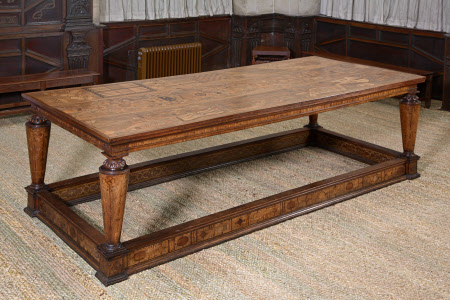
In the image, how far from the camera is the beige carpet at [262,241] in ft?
11.0

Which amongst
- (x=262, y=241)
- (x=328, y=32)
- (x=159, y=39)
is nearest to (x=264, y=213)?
(x=262, y=241)

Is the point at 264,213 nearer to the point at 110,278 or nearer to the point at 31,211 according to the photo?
the point at 110,278

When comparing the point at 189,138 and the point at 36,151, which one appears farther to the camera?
the point at 36,151

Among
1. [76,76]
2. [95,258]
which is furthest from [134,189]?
[76,76]

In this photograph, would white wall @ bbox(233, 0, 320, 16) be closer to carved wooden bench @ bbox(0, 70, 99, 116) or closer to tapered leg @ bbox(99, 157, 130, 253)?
carved wooden bench @ bbox(0, 70, 99, 116)

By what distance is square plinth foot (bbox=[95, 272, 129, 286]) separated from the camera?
337 centimetres

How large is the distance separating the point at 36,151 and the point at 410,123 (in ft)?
8.93

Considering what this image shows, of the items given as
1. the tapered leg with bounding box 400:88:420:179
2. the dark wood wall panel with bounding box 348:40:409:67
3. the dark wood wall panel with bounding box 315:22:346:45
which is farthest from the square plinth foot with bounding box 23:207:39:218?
the dark wood wall panel with bounding box 315:22:346:45

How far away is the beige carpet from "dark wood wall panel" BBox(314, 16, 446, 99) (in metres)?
2.07

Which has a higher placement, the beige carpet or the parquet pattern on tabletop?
the parquet pattern on tabletop

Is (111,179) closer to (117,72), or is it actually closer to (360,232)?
(360,232)

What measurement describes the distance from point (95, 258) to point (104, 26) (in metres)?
3.91

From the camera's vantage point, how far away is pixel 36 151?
4.00m

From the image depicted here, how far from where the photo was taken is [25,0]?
20.5ft
